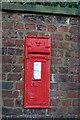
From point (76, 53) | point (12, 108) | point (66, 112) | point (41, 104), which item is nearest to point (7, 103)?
point (12, 108)

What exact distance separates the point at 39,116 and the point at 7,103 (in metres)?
0.49

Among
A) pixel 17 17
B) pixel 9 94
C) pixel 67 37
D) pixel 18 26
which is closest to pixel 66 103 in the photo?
pixel 9 94

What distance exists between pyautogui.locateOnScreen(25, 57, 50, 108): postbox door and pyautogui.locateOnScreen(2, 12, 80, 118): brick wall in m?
0.08

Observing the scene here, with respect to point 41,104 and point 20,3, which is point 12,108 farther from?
point 20,3

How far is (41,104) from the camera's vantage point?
4.62m

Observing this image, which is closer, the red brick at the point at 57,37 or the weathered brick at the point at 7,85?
the weathered brick at the point at 7,85

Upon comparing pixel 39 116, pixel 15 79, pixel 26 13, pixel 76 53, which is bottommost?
pixel 39 116

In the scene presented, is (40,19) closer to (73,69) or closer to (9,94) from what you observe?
(73,69)

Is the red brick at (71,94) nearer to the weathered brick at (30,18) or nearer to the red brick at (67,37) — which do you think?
the red brick at (67,37)

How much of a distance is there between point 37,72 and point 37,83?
0.15 m

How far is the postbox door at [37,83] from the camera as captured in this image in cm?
458

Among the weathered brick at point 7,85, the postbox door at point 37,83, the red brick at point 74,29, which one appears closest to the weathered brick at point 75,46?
the red brick at point 74,29

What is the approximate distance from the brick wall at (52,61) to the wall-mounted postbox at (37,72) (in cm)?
7

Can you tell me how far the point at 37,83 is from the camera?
15.1 feet
